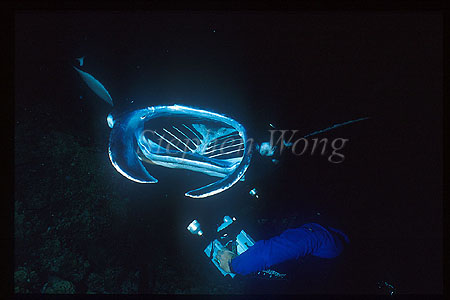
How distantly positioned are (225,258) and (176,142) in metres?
0.77

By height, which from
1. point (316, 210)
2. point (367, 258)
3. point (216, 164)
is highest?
point (216, 164)

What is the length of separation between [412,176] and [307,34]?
130cm

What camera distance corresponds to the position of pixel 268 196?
1585 millimetres

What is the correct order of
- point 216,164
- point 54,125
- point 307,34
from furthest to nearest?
point 54,125 → point 307,34 → point 216,164

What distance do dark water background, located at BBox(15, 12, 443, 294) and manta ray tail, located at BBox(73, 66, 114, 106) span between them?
0.04 metres

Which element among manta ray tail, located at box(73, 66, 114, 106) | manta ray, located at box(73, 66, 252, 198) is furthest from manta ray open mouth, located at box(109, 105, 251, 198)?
manta ray tail, located at box(73, 66, 114, 106)

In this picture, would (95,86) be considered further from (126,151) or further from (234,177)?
(234,177)

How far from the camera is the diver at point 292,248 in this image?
116 cm

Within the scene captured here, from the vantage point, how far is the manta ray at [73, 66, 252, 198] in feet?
3.44

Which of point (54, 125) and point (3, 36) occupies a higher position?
point (3, 36)

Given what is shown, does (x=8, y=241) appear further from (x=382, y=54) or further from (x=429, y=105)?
(x=429, y=105)

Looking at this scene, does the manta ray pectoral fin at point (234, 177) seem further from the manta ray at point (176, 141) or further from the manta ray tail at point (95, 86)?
the manta ray tail at point (95, 86)

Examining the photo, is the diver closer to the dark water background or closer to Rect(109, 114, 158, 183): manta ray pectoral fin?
the dark water background

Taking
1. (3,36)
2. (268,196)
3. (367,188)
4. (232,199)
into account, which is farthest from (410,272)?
(3,36)
